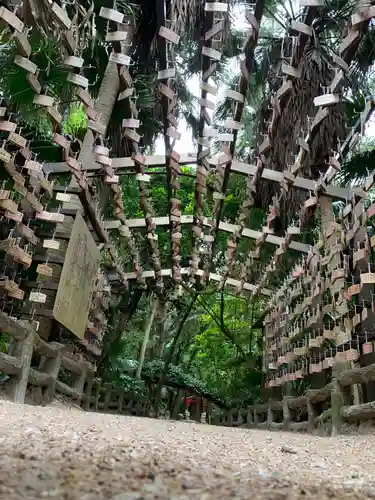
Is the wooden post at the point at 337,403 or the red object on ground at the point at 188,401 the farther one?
the red object on ground at the point at 188,401

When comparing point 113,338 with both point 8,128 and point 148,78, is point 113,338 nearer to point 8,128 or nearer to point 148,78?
point 148,78

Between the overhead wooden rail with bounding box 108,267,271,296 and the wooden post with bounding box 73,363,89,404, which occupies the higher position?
the overhead wooden rail with bounding box 108,267,271,296

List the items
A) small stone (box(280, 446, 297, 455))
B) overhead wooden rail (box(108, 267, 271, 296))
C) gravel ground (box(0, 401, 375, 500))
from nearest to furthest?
1. gravel ground (box(0, 401, 375, 500))
2. small stone (box(280, 446, 297, 455))
3. overhead wooden rail (box(108, 267, 271, 296))

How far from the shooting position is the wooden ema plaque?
15.1 ft

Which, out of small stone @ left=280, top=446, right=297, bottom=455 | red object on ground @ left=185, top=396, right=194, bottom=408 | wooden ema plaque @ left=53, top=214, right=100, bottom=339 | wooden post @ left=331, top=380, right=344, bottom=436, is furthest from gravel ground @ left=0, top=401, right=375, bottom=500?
red object on ground @ left=185, top=396, right=194, bottom=408

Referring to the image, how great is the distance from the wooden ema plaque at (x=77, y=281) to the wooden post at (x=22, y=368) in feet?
1.19

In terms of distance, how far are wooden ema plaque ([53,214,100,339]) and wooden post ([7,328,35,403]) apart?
1.19 ft

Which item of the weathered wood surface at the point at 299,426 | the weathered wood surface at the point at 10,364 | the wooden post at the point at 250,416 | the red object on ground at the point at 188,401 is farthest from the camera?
the red object on ground at the point at 188,401

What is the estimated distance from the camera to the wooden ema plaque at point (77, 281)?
4617mm

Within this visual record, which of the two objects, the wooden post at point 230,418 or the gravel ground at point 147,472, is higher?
the wooden post at point 230,418

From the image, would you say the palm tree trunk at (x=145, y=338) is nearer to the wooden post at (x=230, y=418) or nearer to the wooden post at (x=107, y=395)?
the wooden post at (x=230, y=418)

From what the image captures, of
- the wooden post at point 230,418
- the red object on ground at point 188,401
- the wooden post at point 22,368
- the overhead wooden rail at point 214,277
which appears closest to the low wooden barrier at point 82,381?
the wooden post at point 22,368

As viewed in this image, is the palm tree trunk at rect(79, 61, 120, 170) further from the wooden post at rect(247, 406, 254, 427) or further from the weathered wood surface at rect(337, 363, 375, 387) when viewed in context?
the wooden post at rect(247, 406, 254, 427)

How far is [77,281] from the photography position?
509cm
